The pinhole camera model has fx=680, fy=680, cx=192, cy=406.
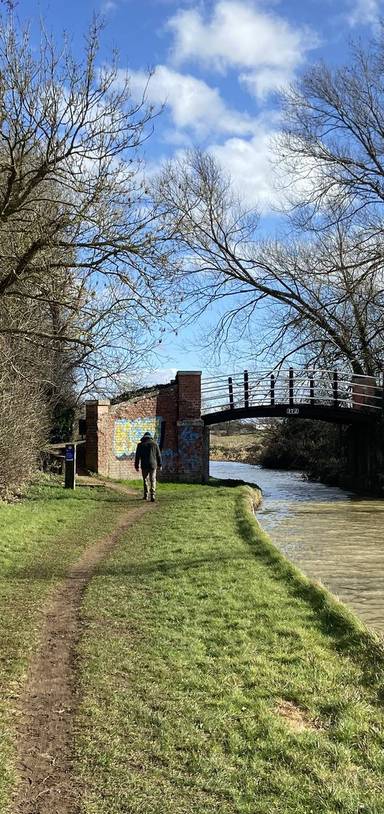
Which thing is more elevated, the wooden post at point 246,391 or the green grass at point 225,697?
the wooden post at point 246,391

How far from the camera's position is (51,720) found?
14.4 feet

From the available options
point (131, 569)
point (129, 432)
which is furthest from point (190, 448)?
point (131, 569)

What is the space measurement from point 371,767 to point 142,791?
129 centimetres

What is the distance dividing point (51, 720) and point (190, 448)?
770 inches

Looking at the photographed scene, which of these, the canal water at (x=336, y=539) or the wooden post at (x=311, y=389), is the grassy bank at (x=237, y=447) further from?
the canal water at (x=336, y=539)

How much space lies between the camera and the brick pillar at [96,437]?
70.5 ft

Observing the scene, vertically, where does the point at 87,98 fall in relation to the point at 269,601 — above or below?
above

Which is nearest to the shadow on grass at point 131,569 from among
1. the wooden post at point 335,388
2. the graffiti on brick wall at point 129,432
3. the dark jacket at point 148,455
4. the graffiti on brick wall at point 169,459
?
the dark jacket at point 148,455

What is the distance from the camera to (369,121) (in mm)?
23156

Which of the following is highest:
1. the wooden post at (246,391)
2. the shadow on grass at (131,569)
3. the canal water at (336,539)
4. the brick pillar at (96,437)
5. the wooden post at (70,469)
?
the wooden post at (246,391)

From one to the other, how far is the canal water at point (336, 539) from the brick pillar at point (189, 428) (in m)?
Answer: 2.78

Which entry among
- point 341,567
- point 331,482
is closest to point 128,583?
point 341,567

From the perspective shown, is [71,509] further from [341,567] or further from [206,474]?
[206,474]

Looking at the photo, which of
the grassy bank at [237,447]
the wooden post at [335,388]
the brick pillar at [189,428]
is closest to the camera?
the brick pillar at [189,428]
